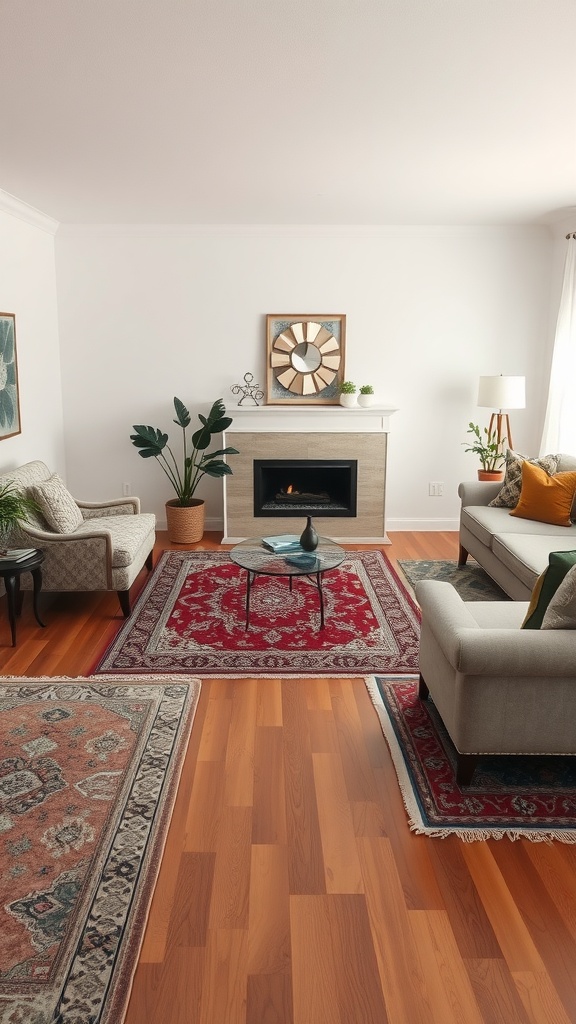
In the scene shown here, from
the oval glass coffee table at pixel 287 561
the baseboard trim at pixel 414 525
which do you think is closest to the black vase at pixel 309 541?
the oval glass coffee table at pixel 287 561

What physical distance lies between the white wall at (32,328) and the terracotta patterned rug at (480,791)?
11.5 ft

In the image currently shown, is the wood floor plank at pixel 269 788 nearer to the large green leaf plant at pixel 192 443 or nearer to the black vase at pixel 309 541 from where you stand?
the black vase at pixel 309 541

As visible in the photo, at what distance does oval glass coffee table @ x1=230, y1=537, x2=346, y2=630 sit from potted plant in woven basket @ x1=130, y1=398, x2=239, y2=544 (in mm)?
1639

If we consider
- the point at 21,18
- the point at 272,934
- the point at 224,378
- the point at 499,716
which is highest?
the point at 21,18

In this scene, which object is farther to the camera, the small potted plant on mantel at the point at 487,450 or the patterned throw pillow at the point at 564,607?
the small potted plant on mantel at the point at 487,450

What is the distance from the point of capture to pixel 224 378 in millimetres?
6664

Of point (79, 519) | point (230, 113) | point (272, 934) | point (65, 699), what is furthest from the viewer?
point (79, 519)

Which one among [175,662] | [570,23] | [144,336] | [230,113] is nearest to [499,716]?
[175,662]

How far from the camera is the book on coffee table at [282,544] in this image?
183 inches

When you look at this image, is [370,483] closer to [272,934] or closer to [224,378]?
[224,378]

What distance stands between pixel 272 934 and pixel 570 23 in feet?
9.52

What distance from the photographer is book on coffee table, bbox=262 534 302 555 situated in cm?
466

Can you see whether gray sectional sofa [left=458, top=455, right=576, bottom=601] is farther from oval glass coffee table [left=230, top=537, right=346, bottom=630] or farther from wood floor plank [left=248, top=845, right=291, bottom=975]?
wood floor plank [left=248, top=845, right=291, bottom=975]

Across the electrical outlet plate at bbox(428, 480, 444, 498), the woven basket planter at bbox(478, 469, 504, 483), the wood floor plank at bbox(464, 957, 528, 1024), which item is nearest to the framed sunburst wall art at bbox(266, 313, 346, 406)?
the electrical outlet plate at bbox(428, 480, 444, 498)
